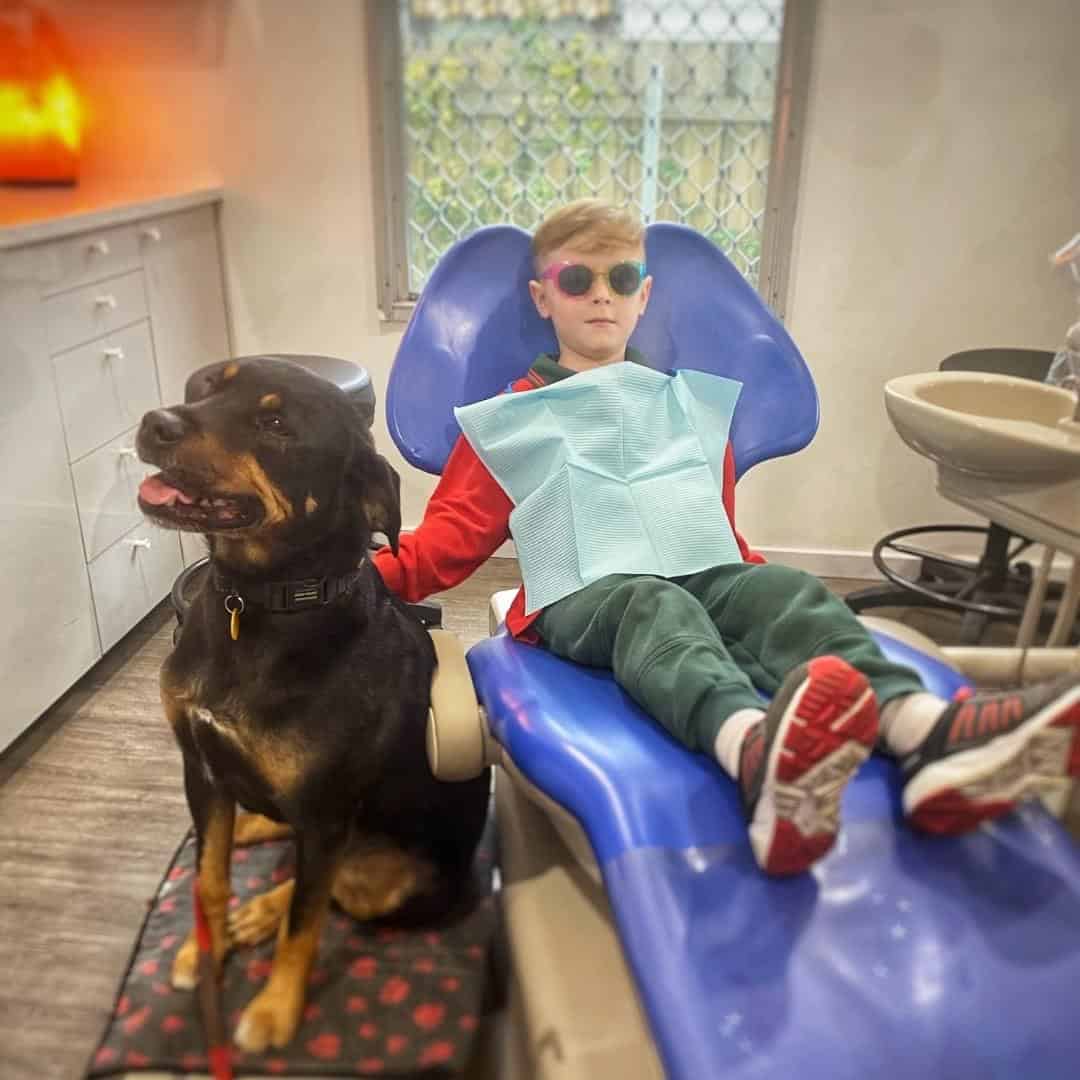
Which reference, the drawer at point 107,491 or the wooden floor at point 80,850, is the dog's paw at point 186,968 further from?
the drawer at point 107,491

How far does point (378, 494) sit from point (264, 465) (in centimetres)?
14

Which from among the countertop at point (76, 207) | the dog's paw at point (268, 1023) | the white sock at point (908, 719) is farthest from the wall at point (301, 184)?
the white sock at point (908, 719)

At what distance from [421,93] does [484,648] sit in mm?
1829

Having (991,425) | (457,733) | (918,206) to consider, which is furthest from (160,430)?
(918,206)

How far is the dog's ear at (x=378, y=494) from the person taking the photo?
1116mm

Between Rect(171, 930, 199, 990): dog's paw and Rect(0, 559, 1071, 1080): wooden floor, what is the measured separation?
18cm

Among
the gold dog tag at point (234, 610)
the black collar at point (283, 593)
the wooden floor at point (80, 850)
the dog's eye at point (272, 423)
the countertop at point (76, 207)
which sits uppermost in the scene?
the countertop at point (76, 207)

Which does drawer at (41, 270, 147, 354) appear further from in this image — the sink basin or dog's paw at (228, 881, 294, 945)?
the sink basin

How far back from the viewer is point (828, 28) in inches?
94.7

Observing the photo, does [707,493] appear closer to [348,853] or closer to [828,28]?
[348,853]

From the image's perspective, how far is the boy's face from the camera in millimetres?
1538

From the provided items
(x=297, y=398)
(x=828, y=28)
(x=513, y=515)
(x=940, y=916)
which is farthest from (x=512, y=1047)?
(x=828, y=28)

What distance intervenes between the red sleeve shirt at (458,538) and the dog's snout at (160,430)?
1.41 feet

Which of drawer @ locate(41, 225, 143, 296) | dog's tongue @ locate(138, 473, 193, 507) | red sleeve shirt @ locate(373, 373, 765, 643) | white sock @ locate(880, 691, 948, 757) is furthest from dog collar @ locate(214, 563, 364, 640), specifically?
drawer @ locate(41, 225, 143, 296)
